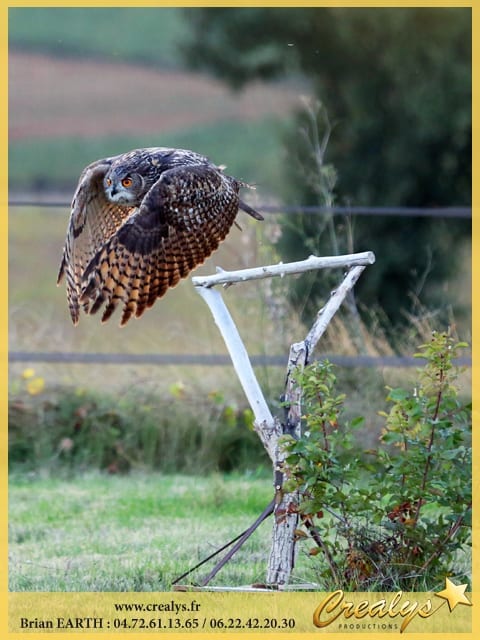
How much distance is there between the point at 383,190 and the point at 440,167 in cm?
53

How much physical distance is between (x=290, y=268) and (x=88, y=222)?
44.9 inches

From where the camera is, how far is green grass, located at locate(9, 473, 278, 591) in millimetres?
4258

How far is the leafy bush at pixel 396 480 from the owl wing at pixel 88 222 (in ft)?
3.62

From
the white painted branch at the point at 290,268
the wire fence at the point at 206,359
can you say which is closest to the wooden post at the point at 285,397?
A: the white painted branch at the point at 290,268

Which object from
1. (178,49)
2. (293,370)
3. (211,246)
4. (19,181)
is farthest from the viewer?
(19,181)

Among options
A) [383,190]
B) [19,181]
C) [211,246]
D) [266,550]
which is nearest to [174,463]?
[266,550]

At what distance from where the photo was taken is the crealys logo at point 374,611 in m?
3.45

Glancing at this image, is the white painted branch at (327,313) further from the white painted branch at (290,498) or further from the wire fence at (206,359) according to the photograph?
the wire fence at (206,359)

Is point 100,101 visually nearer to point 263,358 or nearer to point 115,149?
point 115,149

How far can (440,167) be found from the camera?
9422mm

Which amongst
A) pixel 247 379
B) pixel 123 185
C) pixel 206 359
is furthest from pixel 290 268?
pixel 206 359

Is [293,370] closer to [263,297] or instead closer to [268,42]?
[263,297]

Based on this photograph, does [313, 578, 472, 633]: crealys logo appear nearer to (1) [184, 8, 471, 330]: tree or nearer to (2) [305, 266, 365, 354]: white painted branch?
(2) [305, 266, 365, 354]: white painted branch

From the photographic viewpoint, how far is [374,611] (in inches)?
136
